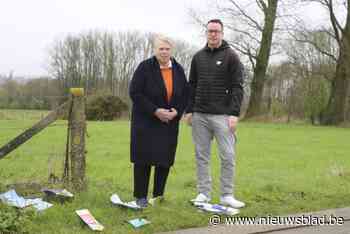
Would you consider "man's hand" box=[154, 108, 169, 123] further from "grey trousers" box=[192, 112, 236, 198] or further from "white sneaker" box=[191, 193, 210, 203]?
"white sneaker" box=[191, 193, 210, 203]

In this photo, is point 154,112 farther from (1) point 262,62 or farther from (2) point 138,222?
(1) point 262,62

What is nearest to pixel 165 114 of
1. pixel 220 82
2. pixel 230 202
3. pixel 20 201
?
pixel 220 82

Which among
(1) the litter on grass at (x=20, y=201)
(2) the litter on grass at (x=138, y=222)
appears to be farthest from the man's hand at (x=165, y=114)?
(1) the litter on grass at (x=20, y=201)

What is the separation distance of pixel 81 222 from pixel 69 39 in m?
51.7

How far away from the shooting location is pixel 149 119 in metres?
5.48

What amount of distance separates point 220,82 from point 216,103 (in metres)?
0.25

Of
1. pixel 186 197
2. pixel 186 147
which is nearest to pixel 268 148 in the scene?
pixel 186 147

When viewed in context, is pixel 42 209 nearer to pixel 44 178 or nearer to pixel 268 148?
pixel 44 178

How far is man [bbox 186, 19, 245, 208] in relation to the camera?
560cm

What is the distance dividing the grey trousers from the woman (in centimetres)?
35

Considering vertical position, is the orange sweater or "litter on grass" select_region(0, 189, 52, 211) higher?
the orange sweater

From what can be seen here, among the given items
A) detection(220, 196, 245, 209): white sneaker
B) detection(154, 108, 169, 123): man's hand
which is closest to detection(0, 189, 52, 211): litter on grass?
detection(154, 108, 169, 123): man's hand

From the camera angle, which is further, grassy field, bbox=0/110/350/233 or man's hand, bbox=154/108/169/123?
man's hand, bbox=154/108/169/123

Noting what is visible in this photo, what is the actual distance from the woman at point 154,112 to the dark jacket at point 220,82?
285 millimetres
